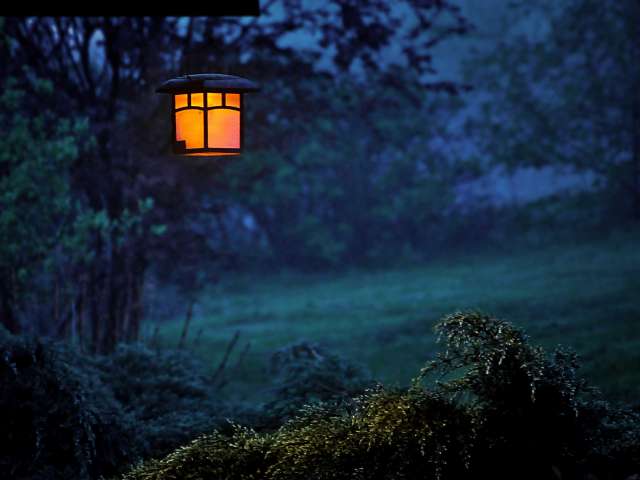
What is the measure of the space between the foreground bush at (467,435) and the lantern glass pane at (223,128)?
2.00m

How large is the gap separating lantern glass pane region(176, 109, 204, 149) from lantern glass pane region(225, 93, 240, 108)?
186mm

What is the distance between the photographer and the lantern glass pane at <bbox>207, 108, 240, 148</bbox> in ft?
17.6

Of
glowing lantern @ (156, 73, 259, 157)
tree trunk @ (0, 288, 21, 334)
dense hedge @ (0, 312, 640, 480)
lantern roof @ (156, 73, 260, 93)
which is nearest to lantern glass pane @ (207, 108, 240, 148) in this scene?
glowing lantern @ (156, 73, 259, 157)

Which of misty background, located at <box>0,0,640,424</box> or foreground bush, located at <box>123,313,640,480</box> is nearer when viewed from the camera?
foreground bush, located at <box>123,313,640,480</box>

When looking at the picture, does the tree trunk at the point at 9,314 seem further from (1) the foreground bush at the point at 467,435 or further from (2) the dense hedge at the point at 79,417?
(1) the foreground bush at the point at 467,435

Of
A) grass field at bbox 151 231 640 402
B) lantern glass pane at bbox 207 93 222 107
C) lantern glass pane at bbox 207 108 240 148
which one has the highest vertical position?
lantern glass pane at bbox 207 93 222 107

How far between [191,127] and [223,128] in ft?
0.66

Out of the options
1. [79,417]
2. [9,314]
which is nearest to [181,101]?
[79,417]

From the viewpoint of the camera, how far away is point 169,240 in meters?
11.3

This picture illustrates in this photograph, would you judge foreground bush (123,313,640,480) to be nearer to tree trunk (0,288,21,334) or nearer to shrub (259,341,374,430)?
shrub (259,341,374,430)

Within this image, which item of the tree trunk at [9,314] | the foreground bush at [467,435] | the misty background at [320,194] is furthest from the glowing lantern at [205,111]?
the tree trunk at [9,314]

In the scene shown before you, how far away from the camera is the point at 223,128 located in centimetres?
540

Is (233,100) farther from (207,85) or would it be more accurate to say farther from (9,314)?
(9,314)

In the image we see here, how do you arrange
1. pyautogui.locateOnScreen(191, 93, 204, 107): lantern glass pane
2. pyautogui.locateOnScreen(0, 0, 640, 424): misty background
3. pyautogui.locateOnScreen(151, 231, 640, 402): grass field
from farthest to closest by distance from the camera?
pyautogui.locateOnScreen(151, 231, 640, 402): grass field < pyautogui.locateOnScreen(0, 0, 640, 424): misty background < pyautogui.locateOnScreen(191, 93, 204, 107): lantern glass pane
